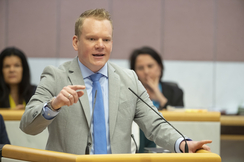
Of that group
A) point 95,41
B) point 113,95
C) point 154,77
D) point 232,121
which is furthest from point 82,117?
point 232,121

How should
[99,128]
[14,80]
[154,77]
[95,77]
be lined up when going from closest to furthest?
[99,128]
[95,77]
[14,80]
[154,77]

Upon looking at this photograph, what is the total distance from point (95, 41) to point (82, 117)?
0.37 metres

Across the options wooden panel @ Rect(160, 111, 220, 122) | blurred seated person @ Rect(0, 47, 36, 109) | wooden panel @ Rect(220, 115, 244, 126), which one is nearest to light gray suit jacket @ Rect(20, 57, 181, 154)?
wooden panel @ Rect(160, 111, 220, 122)

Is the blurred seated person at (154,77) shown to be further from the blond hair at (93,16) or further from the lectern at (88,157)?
the lectern at (88,157)

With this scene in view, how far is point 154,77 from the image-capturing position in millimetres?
3578

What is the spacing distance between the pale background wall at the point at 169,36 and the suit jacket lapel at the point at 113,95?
2.69 meters

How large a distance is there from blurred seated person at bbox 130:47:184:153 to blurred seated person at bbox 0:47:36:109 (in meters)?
1.17

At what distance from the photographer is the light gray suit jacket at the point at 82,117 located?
1.41 meters

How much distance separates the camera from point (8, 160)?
107cm

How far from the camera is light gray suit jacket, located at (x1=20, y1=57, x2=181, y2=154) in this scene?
1.41 m

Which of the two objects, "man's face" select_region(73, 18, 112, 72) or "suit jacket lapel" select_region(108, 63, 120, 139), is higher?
"man's face" select_region(73, 18, 112, 72)

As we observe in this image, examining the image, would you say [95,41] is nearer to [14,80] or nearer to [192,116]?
[192,116]

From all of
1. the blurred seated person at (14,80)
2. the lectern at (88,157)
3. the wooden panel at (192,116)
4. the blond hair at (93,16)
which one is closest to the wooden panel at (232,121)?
the wooden panel at (192,116)

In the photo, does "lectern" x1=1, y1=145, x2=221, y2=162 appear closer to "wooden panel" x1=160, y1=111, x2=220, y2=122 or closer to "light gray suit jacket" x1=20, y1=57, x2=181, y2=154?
"light gray suit jacket" x1=20, y1=57, x2=181, y2=154
